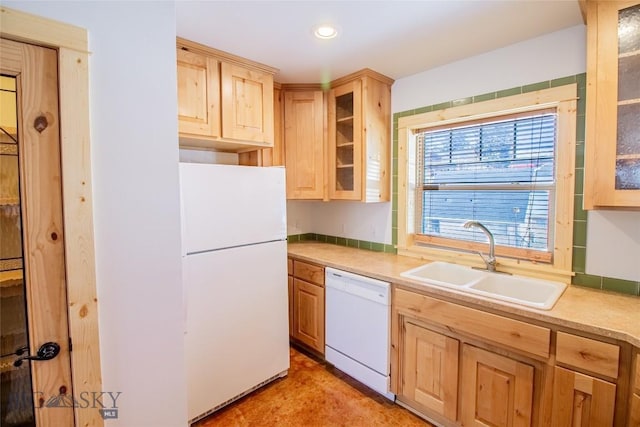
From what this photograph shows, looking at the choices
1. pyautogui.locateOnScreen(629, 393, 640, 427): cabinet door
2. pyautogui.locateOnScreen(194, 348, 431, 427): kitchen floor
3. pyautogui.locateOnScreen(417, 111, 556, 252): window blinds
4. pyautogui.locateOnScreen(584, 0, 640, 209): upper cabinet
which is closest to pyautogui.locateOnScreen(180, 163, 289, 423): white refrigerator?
pyautogui.locateOnScreen(194, 348, 431, 427): kitchen floor

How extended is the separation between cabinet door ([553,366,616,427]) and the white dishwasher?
0.92 meters

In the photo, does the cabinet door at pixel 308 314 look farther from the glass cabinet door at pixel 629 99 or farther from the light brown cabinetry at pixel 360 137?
the glass cabinet door at pixel 629 99

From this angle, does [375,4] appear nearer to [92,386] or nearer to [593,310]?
[593,310]

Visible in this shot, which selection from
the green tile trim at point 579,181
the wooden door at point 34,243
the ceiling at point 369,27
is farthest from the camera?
the green tile trim at point 579,181

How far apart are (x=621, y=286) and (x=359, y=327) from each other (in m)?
1.53

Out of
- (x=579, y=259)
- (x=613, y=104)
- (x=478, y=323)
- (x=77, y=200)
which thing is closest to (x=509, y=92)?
(x=613, y=104)

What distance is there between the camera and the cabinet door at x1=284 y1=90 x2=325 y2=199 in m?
2.80

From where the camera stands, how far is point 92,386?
1093 mm

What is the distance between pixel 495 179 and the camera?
89.4 inches

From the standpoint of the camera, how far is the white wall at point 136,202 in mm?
1080

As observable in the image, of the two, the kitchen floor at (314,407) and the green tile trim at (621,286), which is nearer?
the green tile trim at (621,286)

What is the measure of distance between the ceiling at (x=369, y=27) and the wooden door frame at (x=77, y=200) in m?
0.77

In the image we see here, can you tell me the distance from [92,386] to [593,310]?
2.11m

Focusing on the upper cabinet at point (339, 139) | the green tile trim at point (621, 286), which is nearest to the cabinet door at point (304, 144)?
the upper cabinet at point (339, 139)
